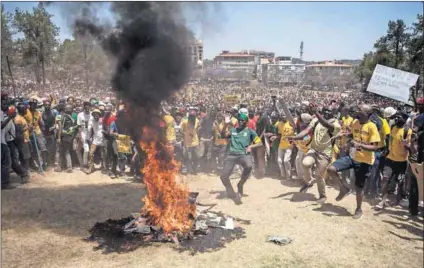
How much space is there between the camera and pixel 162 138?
7.08 meters

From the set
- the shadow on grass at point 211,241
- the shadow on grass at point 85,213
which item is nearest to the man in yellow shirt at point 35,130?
the shadow on grass at point 85,213

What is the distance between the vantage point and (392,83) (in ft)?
38.5

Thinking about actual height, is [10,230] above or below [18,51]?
below

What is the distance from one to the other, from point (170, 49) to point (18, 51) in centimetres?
2980

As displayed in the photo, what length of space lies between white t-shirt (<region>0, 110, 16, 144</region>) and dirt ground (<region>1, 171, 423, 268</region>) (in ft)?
4.07

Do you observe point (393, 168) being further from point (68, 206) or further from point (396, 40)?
point (396, 40)

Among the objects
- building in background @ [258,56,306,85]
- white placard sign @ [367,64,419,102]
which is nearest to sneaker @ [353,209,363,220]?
white placard sign @ [367,64,419,102]

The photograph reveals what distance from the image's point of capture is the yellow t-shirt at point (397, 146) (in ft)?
23.5

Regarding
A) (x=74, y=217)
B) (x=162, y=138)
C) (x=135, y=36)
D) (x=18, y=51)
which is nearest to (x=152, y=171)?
(x=162, y=138)

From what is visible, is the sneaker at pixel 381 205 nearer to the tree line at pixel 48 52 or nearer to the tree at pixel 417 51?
the tree line at pixel 48 52

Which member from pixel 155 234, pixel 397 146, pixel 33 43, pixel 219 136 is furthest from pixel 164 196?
pixel 33 43

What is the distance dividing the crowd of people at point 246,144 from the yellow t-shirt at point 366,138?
0.02 m

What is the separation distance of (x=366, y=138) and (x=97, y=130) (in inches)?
286

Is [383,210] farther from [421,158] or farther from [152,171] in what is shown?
[152,171]
